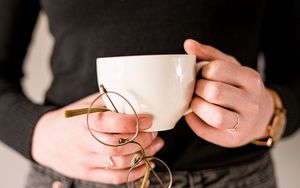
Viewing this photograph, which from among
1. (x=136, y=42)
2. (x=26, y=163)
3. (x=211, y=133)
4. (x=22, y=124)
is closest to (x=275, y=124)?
(x=211, y=133)

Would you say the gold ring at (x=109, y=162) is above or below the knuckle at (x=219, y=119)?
below

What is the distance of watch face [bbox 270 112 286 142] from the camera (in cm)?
56

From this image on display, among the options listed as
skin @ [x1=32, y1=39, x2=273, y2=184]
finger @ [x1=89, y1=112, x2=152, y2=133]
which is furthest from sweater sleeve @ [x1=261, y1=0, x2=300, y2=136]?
finger @ [x1=89, y1=112, x2=152, y2=133]

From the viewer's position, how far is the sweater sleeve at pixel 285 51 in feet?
2.10

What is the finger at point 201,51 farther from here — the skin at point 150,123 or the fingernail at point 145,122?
the fingernail at point 145,122

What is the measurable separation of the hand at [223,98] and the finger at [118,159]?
2.3 inches

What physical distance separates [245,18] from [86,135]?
313 millimetres

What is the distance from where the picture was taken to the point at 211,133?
1.52ft

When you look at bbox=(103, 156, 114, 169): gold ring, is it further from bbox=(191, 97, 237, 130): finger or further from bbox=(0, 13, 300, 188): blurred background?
bbox=(0, 13, 300, 188): blurred background

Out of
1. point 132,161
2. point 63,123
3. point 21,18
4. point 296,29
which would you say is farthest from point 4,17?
point 296,29

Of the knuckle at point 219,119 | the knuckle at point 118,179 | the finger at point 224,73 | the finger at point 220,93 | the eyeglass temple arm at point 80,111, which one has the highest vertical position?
the finger at point 224,73

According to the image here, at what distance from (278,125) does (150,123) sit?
0.98 feet

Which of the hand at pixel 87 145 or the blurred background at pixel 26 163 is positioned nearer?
the hand at pixel 87 145

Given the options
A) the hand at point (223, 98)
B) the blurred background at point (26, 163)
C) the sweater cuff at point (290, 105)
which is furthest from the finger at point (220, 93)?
the blurred background at point (26, 163)
